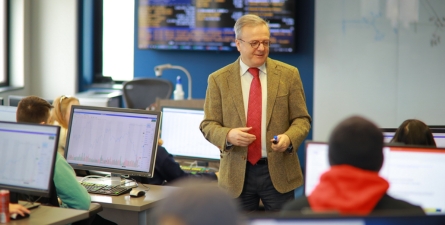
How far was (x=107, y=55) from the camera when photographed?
7.85 m

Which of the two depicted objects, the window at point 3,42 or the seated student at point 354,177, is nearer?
the seated student at point 354,177

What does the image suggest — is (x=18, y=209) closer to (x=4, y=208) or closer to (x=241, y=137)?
(x=4, y=208)

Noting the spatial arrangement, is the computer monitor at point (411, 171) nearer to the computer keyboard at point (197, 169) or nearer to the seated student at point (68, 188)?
the seated student at point (68, 188)

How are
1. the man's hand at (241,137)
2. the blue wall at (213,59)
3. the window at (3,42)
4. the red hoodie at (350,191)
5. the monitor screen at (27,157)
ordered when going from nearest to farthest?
1. the red hoodie at (350,191)
2. the monitor screen at (27,157)
3. the man's hand at (241,137)
4. the blue wall at (213,59)
5. the window at (3,42)

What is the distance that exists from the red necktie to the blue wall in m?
3.60

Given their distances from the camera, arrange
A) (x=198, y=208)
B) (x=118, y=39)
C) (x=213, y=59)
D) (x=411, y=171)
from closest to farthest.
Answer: (x=198, y=208)
(x=411, y=171)
(x=213, y=59)
(x=118, y=39)

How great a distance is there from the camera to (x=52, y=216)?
8.98 feet

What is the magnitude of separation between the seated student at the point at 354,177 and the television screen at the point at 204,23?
4867 mm

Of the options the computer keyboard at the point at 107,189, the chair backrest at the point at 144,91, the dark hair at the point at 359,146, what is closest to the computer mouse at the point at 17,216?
the computer keyboard at the point at 107,189

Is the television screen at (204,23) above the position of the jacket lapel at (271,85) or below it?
above

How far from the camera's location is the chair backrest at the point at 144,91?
6.38 m

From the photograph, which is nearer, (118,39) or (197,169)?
(197,169)

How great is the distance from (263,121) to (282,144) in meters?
0.22

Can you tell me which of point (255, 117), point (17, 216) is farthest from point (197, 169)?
point (17, 216)
